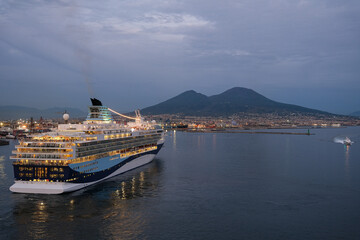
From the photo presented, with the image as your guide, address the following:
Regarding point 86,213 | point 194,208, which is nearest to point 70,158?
point 86,213

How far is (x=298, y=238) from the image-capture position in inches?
672

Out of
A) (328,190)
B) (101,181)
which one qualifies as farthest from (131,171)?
(328,190)

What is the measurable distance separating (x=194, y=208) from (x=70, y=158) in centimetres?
1021

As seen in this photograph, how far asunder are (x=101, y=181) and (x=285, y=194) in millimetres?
15939

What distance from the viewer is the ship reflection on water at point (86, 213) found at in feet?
57.2

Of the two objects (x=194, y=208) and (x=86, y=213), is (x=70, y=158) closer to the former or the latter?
(x=86, y=213)

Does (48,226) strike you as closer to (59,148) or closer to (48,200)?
(48,200)

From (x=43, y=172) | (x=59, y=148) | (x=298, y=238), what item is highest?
(x=59, y=148)

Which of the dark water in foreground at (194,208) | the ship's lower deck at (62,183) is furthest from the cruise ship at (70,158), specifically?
the dark water in foreground at (194,208)

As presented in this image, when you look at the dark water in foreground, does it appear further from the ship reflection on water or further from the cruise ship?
the cruise ship

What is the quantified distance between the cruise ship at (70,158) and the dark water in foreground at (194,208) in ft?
2.92

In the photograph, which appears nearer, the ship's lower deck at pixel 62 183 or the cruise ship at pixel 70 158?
the ship's lower deck at pixel 62 183

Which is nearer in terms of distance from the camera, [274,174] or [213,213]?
[213,213]

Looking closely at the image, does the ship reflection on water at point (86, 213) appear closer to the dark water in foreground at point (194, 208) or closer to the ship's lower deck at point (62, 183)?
the dark water in foreground at point (194, 208)
